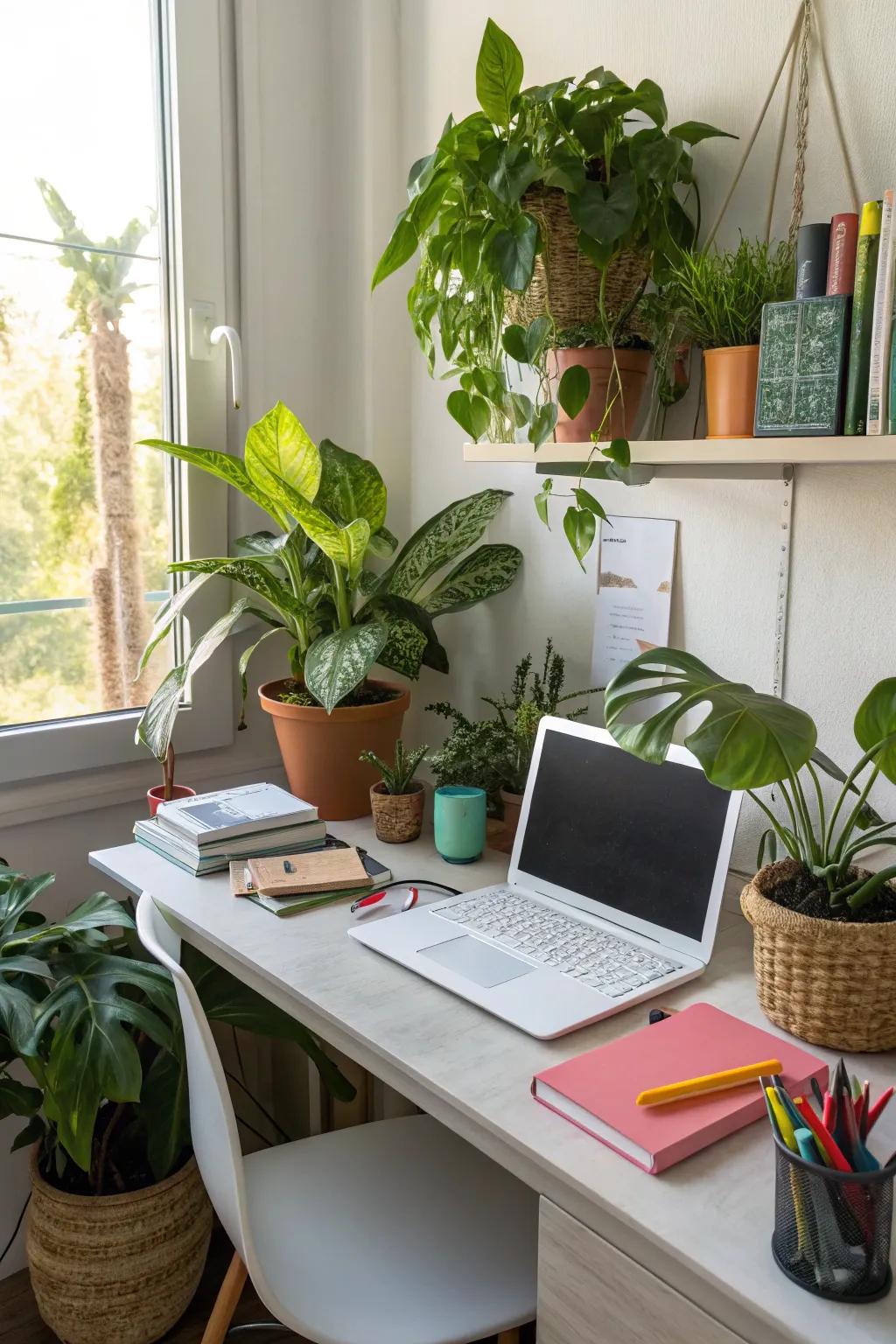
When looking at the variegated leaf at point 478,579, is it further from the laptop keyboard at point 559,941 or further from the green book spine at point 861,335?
the green book spine at point 861,335

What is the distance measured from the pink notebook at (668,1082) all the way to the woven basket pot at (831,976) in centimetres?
4

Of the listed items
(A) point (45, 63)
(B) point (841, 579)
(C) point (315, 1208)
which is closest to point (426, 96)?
(A) point (45, 63)

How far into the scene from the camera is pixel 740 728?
39.6 inches

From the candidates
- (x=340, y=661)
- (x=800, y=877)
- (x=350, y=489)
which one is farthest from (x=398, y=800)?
(x=800, y=877)

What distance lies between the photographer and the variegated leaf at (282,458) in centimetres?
169

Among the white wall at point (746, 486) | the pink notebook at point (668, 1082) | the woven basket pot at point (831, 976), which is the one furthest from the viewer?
the white wall at point (746, 486)

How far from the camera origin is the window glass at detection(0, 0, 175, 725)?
69.7 inches

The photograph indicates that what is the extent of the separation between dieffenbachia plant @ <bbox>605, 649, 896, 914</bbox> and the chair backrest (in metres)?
0.51

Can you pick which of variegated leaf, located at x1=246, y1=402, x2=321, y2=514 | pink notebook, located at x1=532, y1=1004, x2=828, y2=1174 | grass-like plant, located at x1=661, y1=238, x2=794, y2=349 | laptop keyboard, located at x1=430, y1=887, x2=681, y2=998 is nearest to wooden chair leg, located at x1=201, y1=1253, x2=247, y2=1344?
laptop keyboard, located at x1=430, y1=887, x2=681, y2=998

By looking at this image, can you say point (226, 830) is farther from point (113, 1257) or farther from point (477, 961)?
point (113, 1257)

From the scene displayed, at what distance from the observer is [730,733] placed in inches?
39.5

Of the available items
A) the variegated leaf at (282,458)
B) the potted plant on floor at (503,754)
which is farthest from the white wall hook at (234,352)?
the potted plant on floor at (503,754)

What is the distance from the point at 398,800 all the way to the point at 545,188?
2.95 feet

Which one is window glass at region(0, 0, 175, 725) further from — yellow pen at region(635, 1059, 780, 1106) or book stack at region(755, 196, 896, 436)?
yellow pen at region(635, 1059, 780, 1106)
